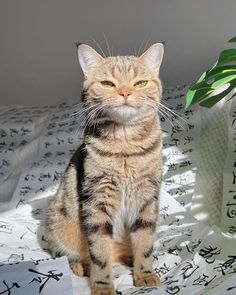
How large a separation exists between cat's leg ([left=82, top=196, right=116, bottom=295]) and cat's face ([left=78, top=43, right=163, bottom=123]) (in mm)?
222

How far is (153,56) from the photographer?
1.29 metres

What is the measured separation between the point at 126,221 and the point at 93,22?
1.20 meters

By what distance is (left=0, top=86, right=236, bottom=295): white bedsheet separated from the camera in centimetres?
111

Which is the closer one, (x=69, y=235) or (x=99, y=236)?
(x=99, y=236)

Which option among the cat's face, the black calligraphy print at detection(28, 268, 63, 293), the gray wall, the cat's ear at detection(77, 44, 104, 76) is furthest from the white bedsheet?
the cat's ear at detection(77, 44, 104, 76)

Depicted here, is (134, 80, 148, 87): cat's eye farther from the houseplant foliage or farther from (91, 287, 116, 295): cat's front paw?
(91, 287, 116, 295): cat's front paw

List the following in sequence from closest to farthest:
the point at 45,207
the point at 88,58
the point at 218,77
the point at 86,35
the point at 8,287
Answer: the point at 8,287 → the point at 218,77 → the point at 88,58 → the point at 45,207 → the point at 86,35

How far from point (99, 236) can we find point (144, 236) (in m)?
0.12

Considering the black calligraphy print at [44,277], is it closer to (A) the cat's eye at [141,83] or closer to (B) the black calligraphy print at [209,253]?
(B) the black calligraphy print at [209,253]

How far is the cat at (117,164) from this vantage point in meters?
1.22

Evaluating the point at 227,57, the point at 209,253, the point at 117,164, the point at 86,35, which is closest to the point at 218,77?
the point at 227,57

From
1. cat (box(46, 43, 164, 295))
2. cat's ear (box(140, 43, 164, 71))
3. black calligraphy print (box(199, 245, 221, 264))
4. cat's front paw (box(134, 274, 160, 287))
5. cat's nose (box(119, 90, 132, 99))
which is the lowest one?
cat's front paw (box(134, 274, 160, 287))

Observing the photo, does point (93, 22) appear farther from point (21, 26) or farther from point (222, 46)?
point (222, 46)

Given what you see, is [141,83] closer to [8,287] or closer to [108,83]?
[108,83]
